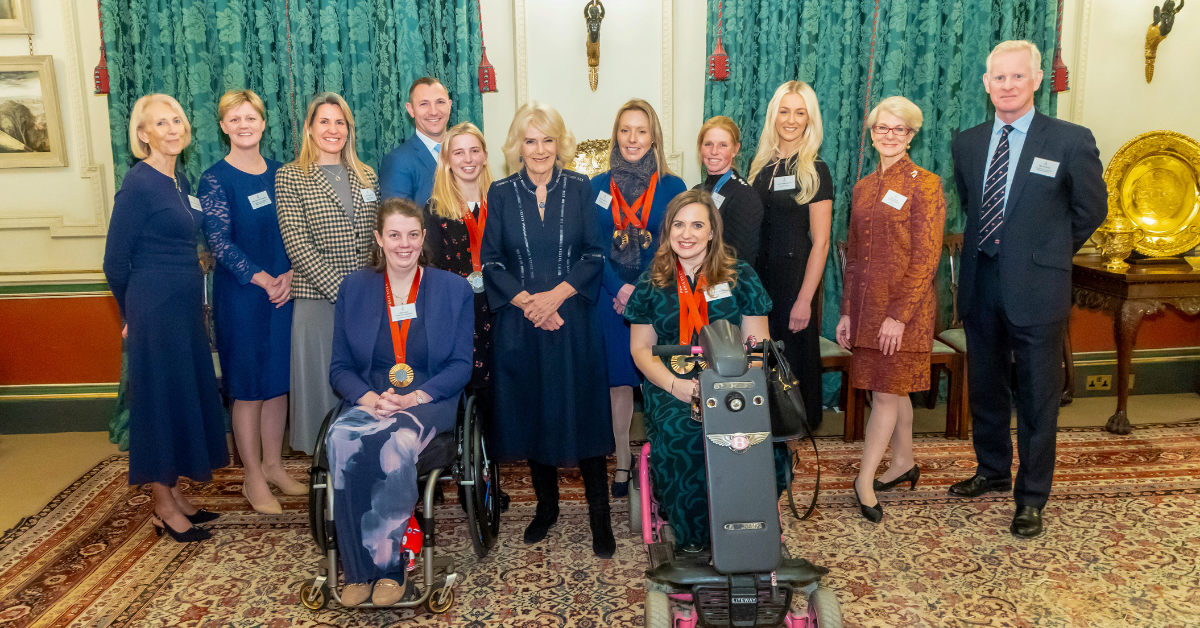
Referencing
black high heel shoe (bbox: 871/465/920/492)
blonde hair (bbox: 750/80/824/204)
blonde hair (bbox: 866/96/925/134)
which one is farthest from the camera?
black high heel shoe (bbox: 871/465/920/492)

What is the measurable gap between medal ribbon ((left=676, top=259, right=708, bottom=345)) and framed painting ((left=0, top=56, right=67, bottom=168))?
3788mm

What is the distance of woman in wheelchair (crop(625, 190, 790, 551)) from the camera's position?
7.80 ft

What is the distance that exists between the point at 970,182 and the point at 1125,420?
2007mm

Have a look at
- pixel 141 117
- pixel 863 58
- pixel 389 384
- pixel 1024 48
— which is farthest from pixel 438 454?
pixel 863 58

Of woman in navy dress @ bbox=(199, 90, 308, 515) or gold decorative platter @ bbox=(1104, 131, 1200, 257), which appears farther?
gold decorative platter @ bbox=(1104, 131, 1200, 257)

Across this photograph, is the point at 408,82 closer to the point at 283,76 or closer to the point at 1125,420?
the point at 283,76

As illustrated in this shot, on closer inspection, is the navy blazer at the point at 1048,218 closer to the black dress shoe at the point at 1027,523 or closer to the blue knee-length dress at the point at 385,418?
the black dress shoe at the point at 1027,523

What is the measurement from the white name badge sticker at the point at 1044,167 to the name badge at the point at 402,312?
228 centimetres

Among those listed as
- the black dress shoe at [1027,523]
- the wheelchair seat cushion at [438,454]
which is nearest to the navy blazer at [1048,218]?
the black dress shoe at [1027,523]

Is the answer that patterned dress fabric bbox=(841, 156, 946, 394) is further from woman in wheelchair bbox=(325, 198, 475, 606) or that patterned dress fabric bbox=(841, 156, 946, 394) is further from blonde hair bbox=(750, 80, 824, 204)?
woman in wheelchair bbox=(325, 198, 475, 606)

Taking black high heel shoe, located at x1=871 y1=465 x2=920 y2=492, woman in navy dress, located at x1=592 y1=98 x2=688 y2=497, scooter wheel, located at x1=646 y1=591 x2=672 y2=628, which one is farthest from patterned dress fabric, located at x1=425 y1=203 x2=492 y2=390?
black high heel shoe, located at x1=871 y1=465 x2=920 y2=492

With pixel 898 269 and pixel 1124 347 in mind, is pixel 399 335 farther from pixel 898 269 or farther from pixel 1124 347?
pixel 1124 347

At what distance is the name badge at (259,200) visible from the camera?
10.2ft

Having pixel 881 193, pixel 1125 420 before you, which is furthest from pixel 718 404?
pixel 1125 420
